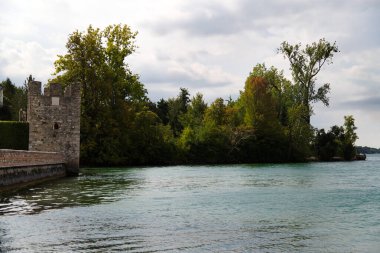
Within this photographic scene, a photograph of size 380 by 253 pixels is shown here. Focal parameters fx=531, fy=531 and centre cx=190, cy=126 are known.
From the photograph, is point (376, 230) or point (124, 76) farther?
point (124, 76)

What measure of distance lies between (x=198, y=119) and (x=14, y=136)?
34780 mm

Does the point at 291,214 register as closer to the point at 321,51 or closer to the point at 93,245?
the point at 93,245

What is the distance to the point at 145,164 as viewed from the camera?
174 ft

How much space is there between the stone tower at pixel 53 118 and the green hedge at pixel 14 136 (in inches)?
113

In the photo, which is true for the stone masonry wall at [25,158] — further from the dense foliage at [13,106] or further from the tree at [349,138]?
the tree at [349,138]

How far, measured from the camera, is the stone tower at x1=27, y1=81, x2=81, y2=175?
31016 millimetres

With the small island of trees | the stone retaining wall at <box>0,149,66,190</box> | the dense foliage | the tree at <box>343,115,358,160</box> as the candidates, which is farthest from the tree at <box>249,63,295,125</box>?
the stone retaining wall at <box>0,149,66,190</box>

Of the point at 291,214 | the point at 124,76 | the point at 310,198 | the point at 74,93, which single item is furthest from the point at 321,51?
the point at 291,214

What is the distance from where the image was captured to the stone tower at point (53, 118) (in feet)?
102

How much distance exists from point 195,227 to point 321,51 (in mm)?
50070

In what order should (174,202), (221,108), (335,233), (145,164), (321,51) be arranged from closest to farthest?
(335,233), (174,202), (145,164), (321,51), (221,108)

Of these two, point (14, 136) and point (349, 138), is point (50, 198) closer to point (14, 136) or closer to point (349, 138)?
point (14, 136)

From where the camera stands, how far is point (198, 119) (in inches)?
2608

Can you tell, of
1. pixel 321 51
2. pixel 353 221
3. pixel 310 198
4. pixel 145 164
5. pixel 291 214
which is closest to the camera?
pixel 353 221
